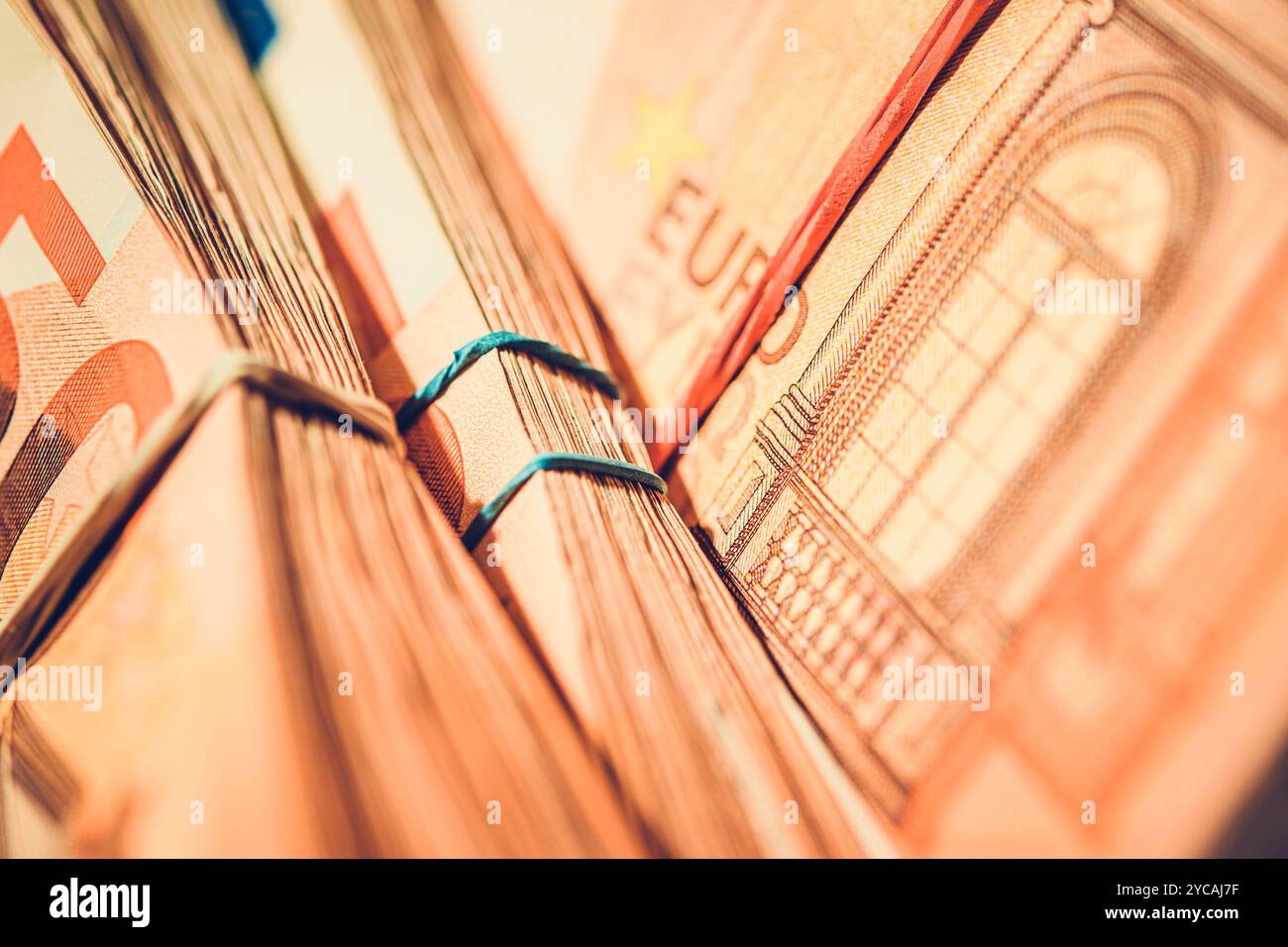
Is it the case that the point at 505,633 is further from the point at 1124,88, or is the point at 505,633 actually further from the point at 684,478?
the point at 1124,88

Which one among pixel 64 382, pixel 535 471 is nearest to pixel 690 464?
pixel 535 471

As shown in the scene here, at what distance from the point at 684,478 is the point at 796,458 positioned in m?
0.17

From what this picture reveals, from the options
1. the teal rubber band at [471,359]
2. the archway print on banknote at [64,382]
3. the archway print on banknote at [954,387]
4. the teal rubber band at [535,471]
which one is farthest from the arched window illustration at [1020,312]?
the archway print on banknote at [64,382]

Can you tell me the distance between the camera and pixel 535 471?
29.3 inches

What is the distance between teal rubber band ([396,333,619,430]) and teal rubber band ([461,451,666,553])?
144 millimetres

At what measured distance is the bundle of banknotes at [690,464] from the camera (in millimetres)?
568

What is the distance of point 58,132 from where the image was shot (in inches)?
32.1

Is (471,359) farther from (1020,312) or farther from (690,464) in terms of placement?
(1020,312)

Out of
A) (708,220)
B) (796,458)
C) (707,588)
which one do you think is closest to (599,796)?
(707,588)

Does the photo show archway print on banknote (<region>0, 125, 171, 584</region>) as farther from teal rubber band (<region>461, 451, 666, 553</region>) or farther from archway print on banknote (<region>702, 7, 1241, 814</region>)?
archway print on banknote (<region>702, 7, 1241, 814</region>)

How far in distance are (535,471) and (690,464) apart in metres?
0.28

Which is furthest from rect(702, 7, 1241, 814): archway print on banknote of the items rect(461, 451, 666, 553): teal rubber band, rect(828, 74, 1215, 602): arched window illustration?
rect(461, 451, 666, 553): teal rubber band

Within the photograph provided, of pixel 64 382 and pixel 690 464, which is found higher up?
pixel 64 382

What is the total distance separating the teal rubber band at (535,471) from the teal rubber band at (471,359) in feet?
0.47
